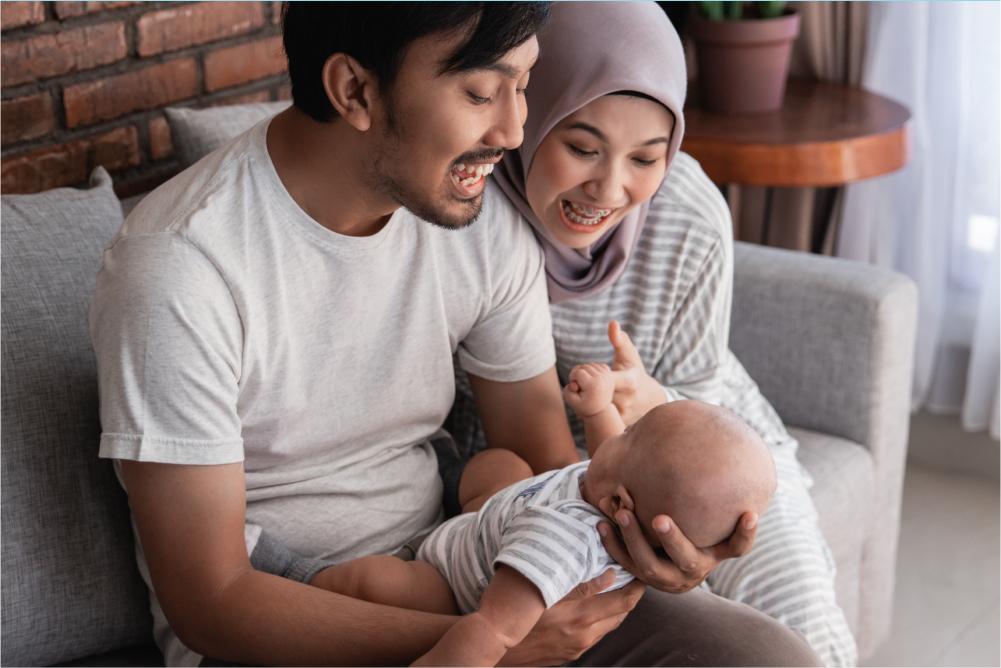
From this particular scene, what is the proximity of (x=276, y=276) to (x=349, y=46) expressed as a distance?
0.28 m

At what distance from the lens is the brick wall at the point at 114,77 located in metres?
1.83

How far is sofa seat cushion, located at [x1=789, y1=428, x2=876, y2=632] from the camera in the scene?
1932mm

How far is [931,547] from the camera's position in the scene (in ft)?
8.60

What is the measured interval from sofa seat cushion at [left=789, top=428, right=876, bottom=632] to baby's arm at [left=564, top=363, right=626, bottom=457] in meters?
0.54

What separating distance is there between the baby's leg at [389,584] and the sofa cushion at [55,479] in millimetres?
278

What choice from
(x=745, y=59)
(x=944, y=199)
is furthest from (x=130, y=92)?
(x=944, y=199)

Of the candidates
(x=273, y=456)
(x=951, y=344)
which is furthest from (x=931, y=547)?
(x=273, y=456)

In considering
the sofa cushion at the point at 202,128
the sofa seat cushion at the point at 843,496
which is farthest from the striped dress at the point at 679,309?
the sofa cushion at the point at 202,128

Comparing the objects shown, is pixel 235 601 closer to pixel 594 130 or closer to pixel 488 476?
pixel 488 476

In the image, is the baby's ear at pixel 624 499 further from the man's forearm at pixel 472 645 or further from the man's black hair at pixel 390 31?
the man's black hair at pixel 390 31

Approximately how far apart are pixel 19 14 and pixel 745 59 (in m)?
1.57

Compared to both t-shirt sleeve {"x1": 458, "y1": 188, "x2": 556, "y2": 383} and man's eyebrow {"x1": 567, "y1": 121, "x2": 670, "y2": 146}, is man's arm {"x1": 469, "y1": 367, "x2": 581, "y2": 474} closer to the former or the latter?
t-shirt sleeve {"x1": 458, "y1": 188, "x2": 556, "y2": 383}

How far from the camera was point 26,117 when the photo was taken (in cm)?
185

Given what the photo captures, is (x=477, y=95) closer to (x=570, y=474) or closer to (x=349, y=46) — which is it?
(x=349, y=46)
